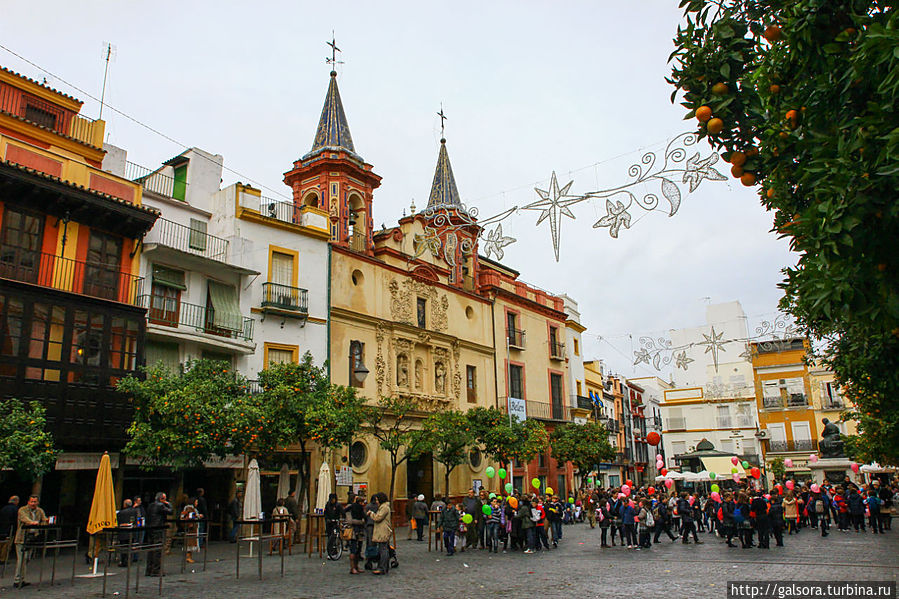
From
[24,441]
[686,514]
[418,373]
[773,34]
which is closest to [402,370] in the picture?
[418,373]

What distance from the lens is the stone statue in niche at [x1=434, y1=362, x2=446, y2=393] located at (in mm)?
33875

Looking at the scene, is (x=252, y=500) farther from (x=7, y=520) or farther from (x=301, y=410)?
(x=7, y=520)

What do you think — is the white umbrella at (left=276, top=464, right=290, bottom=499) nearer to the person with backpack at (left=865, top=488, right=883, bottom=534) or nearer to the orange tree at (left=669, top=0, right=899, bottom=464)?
the person with backpack at (left=865, top=488, right=883, bottom=534)

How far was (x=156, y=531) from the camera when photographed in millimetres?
14766

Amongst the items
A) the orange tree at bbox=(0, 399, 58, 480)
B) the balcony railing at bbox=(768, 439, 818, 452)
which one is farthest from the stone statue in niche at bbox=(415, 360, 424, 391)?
the balcony railing at bbox=(768, 439, 818, 452)

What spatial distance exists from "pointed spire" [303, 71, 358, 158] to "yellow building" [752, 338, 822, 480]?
34.4 m

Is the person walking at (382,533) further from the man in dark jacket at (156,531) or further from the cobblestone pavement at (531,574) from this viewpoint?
the man in dark jacket at (156,531)

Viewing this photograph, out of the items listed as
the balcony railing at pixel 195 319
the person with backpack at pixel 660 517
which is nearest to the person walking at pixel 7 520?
the balcony railing at pixel 195 319

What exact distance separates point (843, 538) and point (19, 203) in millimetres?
26833

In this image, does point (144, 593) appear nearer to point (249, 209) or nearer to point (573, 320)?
point (249, 209)

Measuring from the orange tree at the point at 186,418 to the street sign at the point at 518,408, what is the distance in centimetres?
1865

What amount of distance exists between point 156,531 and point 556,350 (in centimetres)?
3236

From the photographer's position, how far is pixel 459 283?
37.2 metres

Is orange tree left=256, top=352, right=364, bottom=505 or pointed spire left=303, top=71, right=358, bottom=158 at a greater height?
pointed spire left=303, top=71, right=358, bottom=158
